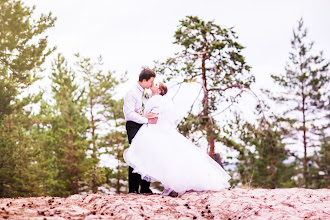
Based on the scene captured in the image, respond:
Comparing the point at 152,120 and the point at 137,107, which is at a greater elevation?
the point at 137,107

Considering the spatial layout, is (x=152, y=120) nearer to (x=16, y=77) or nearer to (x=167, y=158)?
(x=167, y=158)

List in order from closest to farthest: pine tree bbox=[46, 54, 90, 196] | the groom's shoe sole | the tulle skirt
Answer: the tulle skirt, the groom's shoe sole, pine tree bbox=[46, 54, 90, 196]

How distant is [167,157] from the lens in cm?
678

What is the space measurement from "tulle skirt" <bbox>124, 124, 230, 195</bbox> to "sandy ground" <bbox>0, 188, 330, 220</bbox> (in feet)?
1.13

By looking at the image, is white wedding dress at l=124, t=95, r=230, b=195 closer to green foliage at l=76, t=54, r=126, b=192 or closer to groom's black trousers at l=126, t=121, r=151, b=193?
groom's black trousers at l=126, t=121, r=151, b=193

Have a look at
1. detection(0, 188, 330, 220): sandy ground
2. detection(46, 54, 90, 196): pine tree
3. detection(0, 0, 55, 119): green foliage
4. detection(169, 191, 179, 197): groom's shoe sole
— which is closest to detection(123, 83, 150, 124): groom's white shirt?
detection(169, 191, 179, 197): groom's shoe sole

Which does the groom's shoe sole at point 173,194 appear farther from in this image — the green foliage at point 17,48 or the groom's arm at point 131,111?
the green foliage at point 17,48

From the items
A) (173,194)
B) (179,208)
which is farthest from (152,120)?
(179,208)

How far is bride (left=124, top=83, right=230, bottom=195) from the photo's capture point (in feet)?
22.0

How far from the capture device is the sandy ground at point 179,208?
15.8 ft

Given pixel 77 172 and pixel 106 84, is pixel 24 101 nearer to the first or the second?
pixel 77 172

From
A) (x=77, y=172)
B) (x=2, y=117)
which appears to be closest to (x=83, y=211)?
(x=2, y=117)

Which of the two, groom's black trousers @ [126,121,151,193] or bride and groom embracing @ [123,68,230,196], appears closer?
bride and groom embracing @ [123,68,230,196]

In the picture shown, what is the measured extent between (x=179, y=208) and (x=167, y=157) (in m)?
1.46
